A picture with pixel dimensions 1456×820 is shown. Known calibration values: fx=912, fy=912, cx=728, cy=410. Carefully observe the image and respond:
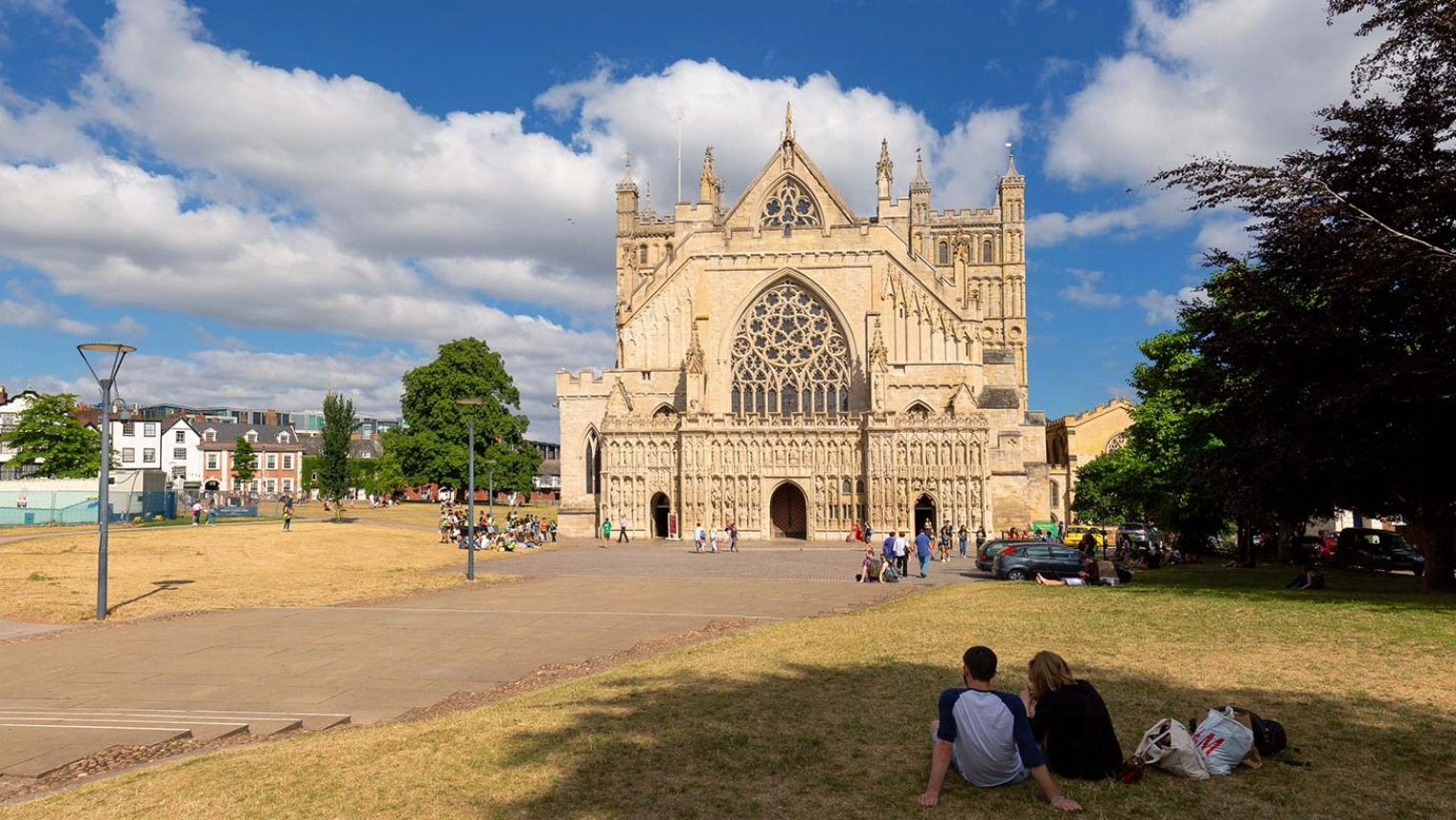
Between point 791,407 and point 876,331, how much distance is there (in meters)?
6.83

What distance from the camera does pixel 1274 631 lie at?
13.7 meters

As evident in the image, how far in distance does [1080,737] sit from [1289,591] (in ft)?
54.2

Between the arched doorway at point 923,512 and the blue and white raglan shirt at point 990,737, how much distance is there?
4343cm

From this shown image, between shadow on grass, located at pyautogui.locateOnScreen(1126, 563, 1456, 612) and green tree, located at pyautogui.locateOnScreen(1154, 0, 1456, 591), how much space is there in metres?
1.88

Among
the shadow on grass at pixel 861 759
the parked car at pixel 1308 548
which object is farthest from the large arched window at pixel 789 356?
the shadow on grass at pixel 861 759

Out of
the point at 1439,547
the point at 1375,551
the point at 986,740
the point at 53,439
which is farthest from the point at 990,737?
the point at 53,439

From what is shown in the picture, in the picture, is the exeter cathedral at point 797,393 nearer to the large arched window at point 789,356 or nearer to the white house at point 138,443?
the large arched window at point 789,356

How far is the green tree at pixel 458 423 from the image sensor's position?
218 feet

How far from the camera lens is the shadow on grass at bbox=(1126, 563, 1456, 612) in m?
17.5

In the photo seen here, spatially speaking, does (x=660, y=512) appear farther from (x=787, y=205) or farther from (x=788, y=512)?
(x=787, y=205)

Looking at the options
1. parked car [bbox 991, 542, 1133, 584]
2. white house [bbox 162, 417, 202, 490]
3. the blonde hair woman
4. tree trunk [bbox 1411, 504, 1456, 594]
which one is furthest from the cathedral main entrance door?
white house [bbox 162, 417, 202, 490]

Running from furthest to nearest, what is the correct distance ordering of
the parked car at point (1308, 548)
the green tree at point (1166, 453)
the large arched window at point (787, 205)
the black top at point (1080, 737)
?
the large arched window at point (787, 205), the green tree at point (1166, 453), the parked car at point (1308, 548), the black top at point (1080, 737)

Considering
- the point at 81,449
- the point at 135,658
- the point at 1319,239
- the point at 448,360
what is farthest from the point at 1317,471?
the point at 81,449

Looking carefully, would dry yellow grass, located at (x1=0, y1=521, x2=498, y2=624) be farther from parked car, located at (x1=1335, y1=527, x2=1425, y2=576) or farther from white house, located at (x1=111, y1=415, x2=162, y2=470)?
white house, located at (x1=111, y1=415, x2=162, y2=470)
